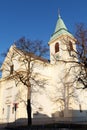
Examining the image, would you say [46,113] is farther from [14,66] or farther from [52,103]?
[14,66]

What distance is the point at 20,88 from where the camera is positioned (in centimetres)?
3359

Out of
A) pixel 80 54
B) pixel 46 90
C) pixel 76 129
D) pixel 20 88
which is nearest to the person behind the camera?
pixel 76 129

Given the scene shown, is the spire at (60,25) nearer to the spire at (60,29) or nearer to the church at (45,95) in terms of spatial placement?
the spire at (60,29)

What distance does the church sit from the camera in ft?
108

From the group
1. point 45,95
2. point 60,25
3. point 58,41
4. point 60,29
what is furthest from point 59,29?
point 45,95

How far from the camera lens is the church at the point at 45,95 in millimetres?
32812

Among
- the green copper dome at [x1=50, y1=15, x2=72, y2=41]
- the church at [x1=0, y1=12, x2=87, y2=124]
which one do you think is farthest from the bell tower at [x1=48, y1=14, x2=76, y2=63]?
Answer: the church at [x1=0, y1=12, x2=87, y2=124]

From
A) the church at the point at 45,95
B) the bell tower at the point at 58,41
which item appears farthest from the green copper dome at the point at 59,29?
the church at the point at 45,95

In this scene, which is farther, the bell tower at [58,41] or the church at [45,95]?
the bell tower at [58,41]

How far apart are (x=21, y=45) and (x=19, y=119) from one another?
13.5 metres

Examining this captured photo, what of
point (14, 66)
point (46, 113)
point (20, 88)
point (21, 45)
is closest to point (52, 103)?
point (46, 113)

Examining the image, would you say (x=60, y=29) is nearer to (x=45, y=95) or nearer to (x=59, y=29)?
(x=59, y=29)

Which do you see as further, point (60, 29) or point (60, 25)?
point (60, 25)

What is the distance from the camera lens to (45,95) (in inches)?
1407
